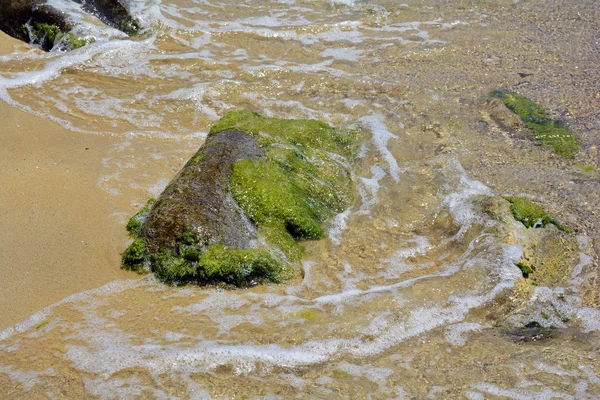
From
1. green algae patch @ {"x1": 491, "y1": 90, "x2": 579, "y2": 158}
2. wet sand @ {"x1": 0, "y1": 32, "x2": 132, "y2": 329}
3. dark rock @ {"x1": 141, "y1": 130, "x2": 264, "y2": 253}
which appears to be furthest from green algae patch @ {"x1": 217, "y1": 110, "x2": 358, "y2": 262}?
green algae patch @ {"x1": 491, "y1": 90, "x2": 579, "y2": 158}

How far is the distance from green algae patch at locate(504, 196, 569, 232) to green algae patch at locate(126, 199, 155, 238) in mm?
3038

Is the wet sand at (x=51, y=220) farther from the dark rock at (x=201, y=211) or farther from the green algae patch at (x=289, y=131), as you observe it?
the green algae patch at (x=289, y=131)

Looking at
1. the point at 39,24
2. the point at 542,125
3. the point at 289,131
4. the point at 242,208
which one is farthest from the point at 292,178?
the point at 39,24

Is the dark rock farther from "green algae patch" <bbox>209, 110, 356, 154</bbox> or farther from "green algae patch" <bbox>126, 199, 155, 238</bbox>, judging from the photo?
"green algae patch" <bbox>209, 110, 356, 154</bbox>

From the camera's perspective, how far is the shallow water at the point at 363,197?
348 centimetres

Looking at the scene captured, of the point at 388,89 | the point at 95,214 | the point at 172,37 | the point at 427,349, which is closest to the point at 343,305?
the point at 427,349

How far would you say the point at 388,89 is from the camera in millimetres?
7430

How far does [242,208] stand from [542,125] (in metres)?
3.74

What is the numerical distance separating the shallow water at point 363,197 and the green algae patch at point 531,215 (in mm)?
105

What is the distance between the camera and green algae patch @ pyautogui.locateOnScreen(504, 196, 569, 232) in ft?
16.0

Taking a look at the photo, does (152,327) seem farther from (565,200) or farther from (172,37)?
(172,37)

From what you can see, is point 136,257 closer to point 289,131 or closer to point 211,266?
point 211,266

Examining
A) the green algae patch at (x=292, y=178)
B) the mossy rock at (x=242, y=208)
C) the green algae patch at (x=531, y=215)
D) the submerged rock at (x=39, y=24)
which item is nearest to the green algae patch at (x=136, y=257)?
the mossy rock at (x=242, y=208)

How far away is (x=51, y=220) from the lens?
15.7 feet
